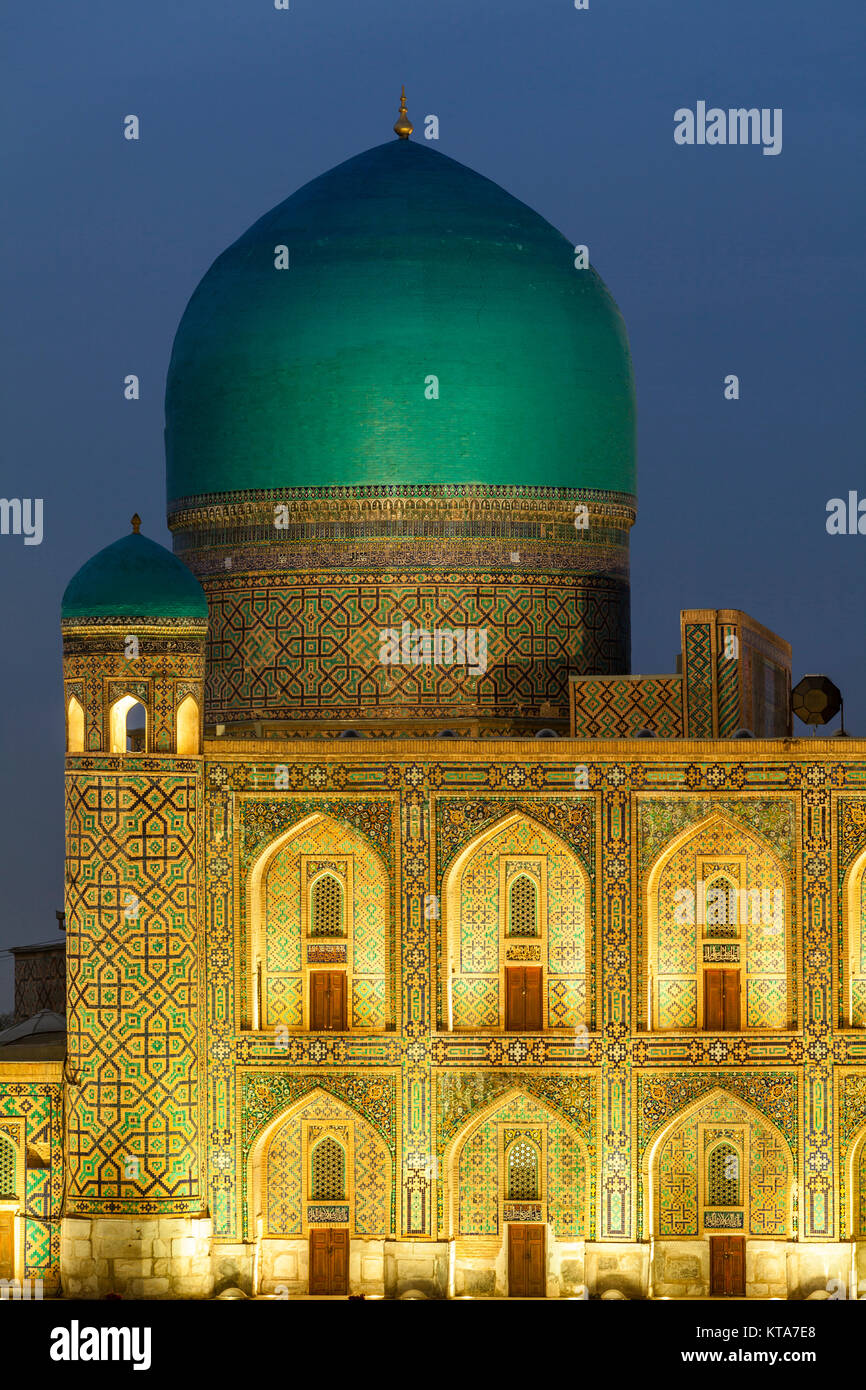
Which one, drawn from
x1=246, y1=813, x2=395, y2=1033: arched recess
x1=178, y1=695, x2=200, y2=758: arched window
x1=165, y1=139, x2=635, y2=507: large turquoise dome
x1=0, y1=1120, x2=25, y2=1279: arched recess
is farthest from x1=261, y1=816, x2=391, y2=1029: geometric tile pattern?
x1=165, y1=139, x2=635, y2=507: large turquoise dome

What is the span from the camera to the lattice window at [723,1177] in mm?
29984

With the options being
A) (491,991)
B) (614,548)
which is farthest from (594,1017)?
(614,548)

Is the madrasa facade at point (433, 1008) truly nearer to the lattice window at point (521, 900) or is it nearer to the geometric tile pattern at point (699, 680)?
the lattice window at point (521, 900)

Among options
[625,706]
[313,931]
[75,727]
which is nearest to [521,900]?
[313,931]

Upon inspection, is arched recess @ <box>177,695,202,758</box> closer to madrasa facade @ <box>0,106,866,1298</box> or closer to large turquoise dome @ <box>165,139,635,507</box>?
madrasa facade @ <box>0,106,866,1298</box>

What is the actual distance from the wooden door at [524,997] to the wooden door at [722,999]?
1.51 m

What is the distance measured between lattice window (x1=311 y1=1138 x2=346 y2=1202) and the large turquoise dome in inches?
269

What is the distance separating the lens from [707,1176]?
3000cm

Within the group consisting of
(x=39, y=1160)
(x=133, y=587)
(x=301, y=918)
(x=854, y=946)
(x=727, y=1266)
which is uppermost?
(x=133, y=587)

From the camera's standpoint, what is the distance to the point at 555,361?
33344 mm

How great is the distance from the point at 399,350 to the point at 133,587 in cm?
449

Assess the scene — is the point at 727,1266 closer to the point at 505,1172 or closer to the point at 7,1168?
the point at 505,1172

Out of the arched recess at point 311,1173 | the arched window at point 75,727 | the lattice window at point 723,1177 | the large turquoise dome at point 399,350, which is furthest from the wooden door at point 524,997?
the large turquoise dome at point 399,350
